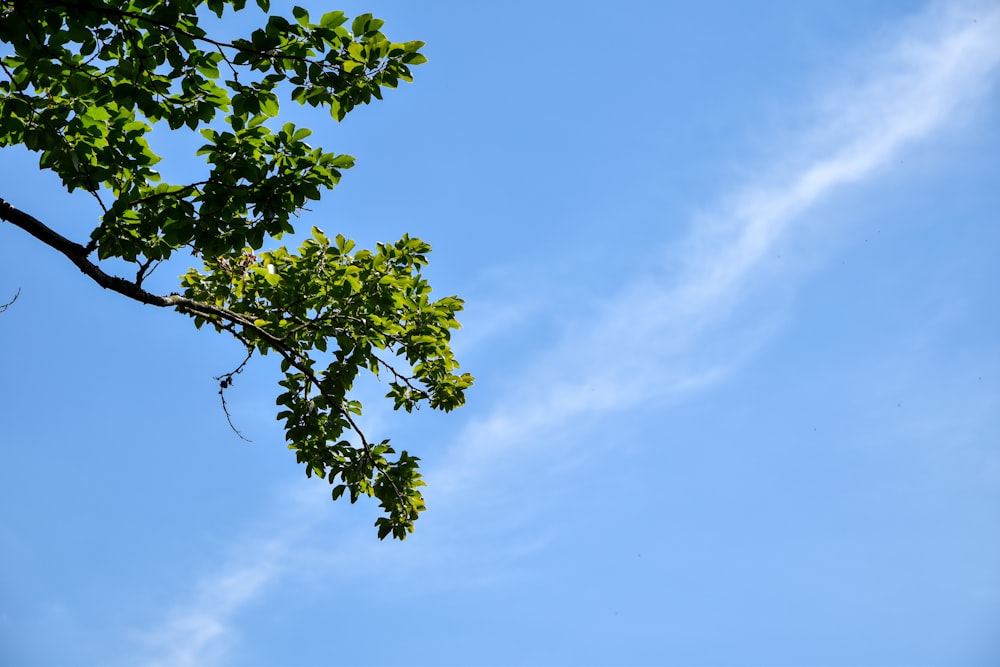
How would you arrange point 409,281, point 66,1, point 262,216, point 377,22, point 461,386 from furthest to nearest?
point 461,386
point 409,281
point 262,216
point 377,22
point 66,1

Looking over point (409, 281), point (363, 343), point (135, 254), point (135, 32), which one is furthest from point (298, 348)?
point (135, 32)

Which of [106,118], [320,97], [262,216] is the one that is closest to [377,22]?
[320,97]

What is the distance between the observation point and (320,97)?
7.52 m

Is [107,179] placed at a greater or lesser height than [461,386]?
greater

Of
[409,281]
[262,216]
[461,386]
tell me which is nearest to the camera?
[262,216]

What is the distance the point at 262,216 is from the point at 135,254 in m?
1.29

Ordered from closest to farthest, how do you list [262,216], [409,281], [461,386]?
[262,216] < [409,281] < [461,386]

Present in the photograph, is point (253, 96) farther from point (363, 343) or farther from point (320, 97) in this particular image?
point (363, 343)

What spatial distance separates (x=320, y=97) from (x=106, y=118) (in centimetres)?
190

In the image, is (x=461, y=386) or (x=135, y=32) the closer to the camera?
(x=135, y=32)

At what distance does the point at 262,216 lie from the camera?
7621 mm

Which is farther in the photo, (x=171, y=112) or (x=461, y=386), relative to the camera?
(x=461, y=386)

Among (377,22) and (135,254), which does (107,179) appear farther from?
(377,22)

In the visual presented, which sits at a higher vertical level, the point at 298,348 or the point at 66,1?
the point at 66,1
